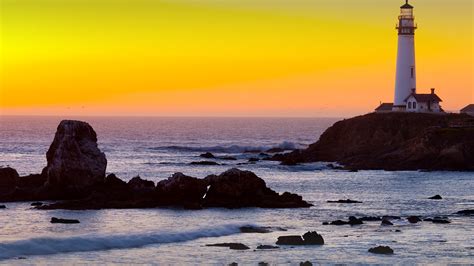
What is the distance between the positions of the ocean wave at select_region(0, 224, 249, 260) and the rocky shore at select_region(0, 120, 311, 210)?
992 cm

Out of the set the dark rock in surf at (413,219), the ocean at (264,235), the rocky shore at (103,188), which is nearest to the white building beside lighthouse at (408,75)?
the ocean at (264,235)

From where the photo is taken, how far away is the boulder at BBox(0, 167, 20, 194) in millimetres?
67812

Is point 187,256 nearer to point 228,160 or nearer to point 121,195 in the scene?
point 121,195

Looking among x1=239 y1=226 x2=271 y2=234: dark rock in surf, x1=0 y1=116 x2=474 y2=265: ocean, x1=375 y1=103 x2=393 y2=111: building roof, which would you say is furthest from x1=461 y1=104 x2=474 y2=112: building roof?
x1=239 y1=226 x2=271 y2=234: dark rock in surf

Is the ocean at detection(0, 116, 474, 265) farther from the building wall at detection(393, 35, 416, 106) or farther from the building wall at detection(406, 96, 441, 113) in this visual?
the building wall at detection(393, 35, 416, 106)

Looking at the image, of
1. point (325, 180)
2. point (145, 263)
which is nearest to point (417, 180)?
point (325, 180)

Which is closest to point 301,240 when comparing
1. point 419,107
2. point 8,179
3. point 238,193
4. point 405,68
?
point 238,193

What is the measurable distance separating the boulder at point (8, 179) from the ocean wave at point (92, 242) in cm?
1873

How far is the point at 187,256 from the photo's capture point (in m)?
45.3

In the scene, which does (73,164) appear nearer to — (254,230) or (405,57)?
(254,230)

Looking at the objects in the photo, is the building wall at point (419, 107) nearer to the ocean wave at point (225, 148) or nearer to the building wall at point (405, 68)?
the building wall at point (405, 68)

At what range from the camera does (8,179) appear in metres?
69.0

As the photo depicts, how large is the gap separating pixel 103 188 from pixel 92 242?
55.2 feet

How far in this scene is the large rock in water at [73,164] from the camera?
217 ft
